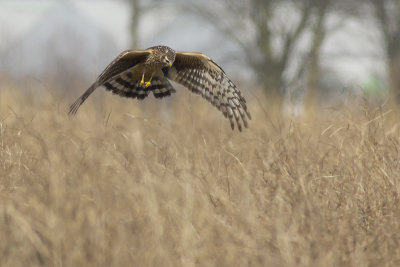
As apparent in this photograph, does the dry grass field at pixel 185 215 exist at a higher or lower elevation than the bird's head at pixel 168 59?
lower

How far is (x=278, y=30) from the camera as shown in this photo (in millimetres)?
16703

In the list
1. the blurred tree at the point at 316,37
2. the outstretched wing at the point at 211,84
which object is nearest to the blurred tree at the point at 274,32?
the blurred tree at the point at 316,37

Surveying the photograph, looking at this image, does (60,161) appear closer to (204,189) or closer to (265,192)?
(204,189)

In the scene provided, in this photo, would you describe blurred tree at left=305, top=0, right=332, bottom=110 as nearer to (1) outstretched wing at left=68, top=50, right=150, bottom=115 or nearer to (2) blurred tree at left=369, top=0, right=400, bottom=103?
(2) blurred tree at left=369, top=0, right=400, bottom=103

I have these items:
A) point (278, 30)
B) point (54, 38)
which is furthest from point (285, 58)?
point (54, 38)

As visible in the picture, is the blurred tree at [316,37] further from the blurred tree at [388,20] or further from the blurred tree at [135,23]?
the blurred tree at [135,23]

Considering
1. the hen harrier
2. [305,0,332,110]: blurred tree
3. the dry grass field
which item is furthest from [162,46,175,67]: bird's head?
[305,0,332,110]: blurred tree

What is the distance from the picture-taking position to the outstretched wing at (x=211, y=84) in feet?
18.5

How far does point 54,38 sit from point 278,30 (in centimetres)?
1829

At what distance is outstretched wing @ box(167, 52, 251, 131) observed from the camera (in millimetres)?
5641

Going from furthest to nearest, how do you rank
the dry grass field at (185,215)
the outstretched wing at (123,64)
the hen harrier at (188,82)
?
the hen harrier at (188,82)
the outstretched wing at (123,64)
the dry grass field at (185,215)

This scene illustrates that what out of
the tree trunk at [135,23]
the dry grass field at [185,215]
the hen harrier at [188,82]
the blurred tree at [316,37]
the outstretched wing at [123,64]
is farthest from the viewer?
the tree trunk at [135,23]

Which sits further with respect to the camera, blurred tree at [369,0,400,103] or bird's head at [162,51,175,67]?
blurred tree at [369,0,400,103]

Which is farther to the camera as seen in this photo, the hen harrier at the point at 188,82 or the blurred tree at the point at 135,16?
the blurred tree at the point at 135,16
